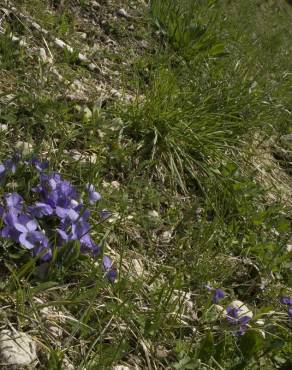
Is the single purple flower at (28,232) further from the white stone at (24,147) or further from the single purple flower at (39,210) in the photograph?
the white stone at (24,147)

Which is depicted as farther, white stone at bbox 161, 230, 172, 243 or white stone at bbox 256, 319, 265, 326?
white stone at bbox 161, 230, 172, 243

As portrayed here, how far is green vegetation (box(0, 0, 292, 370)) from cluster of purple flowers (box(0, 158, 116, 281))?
52 mm

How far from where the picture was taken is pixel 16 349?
1663 millimetres

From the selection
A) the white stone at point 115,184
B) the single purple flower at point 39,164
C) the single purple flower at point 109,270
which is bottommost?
the white stone at point 115,184

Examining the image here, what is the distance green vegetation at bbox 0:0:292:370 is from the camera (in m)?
1.95

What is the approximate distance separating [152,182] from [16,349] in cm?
142

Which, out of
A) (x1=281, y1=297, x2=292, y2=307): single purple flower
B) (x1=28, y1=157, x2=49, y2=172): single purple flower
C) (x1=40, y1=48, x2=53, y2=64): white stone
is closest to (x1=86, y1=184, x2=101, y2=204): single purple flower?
(x1=28, y1=157, x2=49, y2=172): single purple flower

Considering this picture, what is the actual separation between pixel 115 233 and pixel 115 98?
3.63 ft

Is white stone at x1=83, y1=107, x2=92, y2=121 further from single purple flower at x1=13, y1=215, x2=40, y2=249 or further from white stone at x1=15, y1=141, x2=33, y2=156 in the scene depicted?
single purple flower at x1=13, y1=215, x2=40, y2=249

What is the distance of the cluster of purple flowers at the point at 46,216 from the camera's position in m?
1.90

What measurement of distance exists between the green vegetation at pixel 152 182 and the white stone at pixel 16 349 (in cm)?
5

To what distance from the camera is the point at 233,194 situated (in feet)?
9.91

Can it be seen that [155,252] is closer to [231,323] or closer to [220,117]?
[231,323]

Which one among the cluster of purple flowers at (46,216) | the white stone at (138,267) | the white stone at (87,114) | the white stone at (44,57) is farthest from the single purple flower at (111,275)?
the white stone at (44,57)
